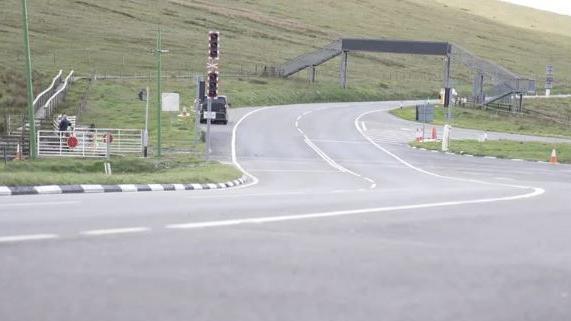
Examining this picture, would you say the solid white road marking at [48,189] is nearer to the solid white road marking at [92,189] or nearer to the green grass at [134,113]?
the solid white road marking at [92,189]

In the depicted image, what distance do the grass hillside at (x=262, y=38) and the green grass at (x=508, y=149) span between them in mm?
29449

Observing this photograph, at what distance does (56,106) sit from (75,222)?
2072 inches

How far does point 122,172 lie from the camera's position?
111ft

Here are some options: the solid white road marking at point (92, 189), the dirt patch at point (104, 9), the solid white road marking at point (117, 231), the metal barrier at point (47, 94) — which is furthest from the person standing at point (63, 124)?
the dirt patch at point (104, 9)

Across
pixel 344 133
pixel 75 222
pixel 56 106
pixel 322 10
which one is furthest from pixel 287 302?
pixel 322 10

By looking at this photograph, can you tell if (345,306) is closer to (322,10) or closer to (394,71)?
(394,71)

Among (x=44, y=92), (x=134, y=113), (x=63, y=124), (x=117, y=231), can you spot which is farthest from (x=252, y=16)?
(x=117, y=231)

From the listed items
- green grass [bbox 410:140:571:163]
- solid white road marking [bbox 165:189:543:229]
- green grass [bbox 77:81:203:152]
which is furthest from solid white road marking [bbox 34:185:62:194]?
green grass [bbox 410:140:571:163]

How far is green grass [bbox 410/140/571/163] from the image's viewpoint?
168 feet

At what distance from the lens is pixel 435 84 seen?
406 feet

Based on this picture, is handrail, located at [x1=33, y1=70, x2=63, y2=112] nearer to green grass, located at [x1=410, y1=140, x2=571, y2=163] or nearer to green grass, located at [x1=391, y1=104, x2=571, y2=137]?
green grass, located at [x1=410, y1=140, x2=571, y2=163]

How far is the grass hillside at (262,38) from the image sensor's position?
9969 cm

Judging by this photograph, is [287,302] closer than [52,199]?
Yes

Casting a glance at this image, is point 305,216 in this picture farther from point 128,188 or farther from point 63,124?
point 63,124
